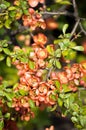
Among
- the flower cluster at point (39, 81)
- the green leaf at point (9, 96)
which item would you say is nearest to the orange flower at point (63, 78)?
the flower cluster at point (39, 81)

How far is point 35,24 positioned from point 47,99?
19.6 inches

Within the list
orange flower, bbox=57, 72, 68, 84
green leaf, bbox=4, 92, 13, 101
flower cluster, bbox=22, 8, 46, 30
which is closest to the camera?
green leaf, bbox=4, 92, 13, 101

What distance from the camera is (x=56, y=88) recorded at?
1569 mm

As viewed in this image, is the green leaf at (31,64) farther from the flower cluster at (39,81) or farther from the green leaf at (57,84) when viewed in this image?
the green leaf at (57,84)


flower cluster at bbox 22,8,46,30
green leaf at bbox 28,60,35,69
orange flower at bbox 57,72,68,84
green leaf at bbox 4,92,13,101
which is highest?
flower cluster at bbox 22,8,46,30

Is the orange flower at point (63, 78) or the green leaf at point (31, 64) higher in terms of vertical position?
the green leaf at point (31, 64)

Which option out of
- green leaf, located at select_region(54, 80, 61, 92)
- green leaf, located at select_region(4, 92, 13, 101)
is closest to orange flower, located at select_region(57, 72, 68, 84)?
green leaf, located at select_region(54, 80, 61, 92)

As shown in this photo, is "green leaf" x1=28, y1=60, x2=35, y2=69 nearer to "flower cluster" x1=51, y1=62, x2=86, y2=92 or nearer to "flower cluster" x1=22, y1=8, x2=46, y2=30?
"flower cluster" x1=51, y1=62, x2=86, y2=92

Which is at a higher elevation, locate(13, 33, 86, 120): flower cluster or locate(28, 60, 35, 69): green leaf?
locate(28, 60, 35, 69): green leaf

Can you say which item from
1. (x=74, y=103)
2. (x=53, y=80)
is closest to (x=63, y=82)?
(x=53, y=80)

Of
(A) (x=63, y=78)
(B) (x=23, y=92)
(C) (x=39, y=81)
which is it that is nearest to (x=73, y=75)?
(A) (x=63, y=78)

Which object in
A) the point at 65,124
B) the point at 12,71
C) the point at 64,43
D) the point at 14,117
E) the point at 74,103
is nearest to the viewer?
the point at 74,103

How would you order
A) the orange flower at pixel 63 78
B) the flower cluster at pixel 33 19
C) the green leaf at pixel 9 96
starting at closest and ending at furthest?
the green leaf at pixel 9 96, the orange flower at pixel 63 78, the flower cluster at pixel 33 19

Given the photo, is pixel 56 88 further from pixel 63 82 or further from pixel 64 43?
pixel 64 43
